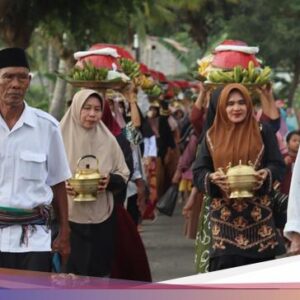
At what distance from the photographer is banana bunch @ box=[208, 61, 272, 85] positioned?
33.8 ft

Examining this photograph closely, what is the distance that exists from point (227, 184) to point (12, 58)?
1.90 metres

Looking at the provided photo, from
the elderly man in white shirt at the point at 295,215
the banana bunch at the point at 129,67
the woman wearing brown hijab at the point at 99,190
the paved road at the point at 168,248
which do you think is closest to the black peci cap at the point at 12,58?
the elderly man in white shirt at the point at 295,215

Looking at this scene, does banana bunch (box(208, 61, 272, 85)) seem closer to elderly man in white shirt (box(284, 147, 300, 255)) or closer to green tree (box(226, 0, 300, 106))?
elderly man in white shirt (box(284, 147, 300, 255))

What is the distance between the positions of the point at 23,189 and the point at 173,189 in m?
6.98

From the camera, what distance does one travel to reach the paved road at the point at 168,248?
1190cm

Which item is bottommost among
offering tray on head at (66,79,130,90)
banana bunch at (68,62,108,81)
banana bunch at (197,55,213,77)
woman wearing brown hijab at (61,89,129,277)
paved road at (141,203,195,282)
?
paved road at (141,203,195,282)

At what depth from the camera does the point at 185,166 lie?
44.1ft

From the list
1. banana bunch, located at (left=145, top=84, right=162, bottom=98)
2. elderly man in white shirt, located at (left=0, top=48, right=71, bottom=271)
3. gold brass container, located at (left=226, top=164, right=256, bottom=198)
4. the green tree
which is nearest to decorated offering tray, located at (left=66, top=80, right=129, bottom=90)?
gold brass container, located at (left=226, top=164, right=256, bottom=198)

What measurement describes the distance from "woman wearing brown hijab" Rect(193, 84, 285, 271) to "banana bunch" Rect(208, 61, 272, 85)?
203 cm

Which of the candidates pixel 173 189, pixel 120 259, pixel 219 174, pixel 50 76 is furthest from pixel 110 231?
pixel 50 76

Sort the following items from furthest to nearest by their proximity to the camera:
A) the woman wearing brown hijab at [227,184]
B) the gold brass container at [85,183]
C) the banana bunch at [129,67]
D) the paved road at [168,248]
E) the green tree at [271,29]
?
the green tree at [271,29] → the banana bunch at [129,67] → the paved road at [168,248] → the gold brass container at [85,183] → the woman wearing brown hijab at [227,184]

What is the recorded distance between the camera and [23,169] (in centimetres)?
642

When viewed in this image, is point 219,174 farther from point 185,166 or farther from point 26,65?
point 185,166

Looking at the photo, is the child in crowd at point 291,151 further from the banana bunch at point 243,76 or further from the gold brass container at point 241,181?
the gold brass container at point 241,181
